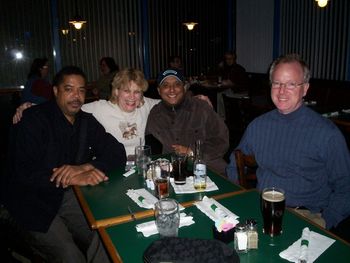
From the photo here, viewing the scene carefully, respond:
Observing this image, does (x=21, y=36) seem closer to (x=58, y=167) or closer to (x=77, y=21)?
(x=77, y=21)

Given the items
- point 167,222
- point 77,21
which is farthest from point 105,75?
point 167,222

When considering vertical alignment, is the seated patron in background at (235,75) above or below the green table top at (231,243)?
above

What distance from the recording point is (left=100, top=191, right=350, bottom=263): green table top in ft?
4.48

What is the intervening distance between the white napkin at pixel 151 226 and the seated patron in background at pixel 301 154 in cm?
75

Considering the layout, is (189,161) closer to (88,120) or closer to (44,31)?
(88,120)

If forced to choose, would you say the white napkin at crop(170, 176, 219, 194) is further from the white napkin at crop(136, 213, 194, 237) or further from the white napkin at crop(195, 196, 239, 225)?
the white napkin at crop(136, 213, 194, 237)

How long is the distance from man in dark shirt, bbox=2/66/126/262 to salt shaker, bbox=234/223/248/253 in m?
0.97

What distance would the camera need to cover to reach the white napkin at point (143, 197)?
6.09 feet

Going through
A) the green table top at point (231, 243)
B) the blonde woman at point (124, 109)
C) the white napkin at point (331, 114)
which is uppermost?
the blonde woman at point (124, 109)

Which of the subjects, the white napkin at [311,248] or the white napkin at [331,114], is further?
the white napkin at [331,114]

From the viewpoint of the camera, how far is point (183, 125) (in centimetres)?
304

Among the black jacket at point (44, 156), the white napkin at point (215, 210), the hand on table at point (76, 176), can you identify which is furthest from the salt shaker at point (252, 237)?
the black jacket at point (44, 156)

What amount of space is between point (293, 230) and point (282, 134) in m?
0.76

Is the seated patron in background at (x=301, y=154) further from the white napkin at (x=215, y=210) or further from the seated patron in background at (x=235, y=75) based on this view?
the seated patron in background at (x=235, y=75)
